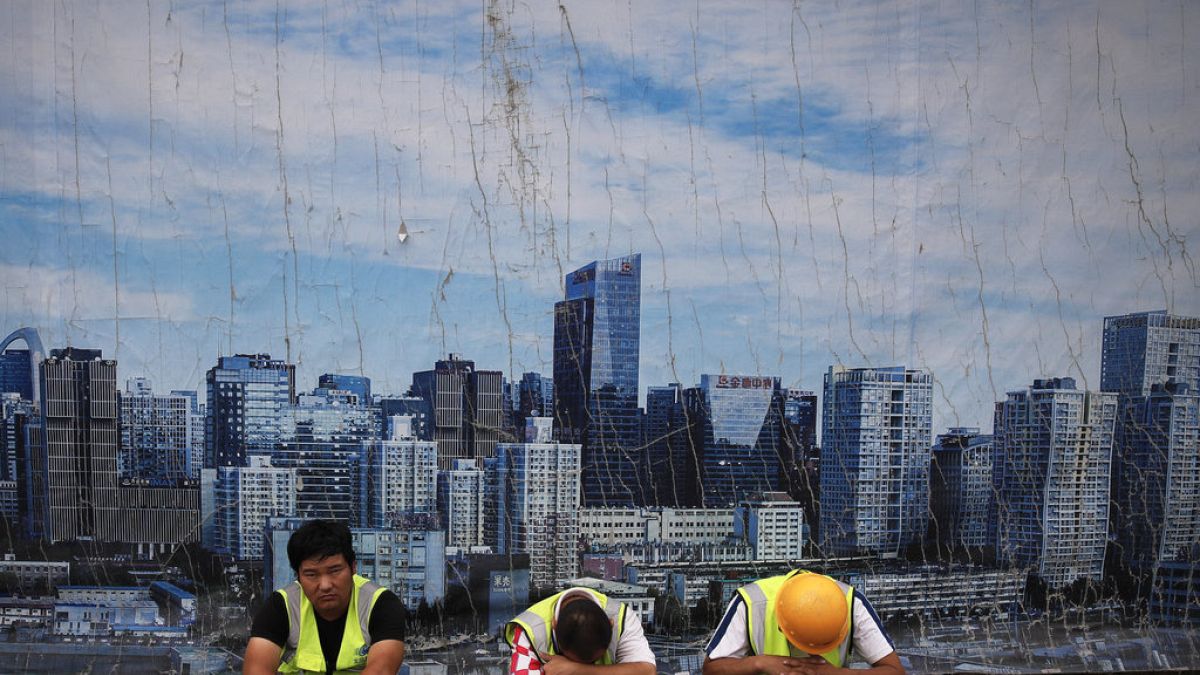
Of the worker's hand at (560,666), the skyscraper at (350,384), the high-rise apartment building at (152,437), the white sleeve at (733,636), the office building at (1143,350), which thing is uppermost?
the office building at (1143,350)

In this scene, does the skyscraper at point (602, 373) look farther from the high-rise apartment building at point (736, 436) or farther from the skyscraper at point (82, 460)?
the skyscraper at point (82, 460)

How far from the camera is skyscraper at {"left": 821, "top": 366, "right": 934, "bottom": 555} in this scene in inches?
156

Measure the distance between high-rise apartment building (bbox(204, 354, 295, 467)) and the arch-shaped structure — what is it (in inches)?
21.1

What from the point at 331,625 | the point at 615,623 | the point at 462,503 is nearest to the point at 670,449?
the point at 462,503

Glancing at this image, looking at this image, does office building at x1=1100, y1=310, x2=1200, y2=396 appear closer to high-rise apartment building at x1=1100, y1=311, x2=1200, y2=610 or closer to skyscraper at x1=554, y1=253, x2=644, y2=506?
high-rise apartment building at x1=1100, y1=311, x2=1200, y2=610

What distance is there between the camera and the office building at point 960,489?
405 cm

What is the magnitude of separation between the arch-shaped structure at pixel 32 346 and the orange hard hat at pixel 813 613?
255 cm

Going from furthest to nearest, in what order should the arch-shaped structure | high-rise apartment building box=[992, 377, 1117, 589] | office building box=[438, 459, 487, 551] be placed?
high-rise apartment building box=[992, 377, 1117, 589]
office building box=[438, 459, 487, 551]
the arch-shaped structure

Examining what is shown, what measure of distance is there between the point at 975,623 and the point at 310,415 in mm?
2677

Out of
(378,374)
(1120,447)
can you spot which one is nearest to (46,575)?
(378,374)

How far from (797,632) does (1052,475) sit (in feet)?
7.38

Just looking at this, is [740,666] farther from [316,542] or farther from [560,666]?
[316,542]

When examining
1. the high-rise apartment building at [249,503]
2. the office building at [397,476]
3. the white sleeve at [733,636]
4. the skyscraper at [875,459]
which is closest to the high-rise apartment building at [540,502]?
the office building at [397,476]

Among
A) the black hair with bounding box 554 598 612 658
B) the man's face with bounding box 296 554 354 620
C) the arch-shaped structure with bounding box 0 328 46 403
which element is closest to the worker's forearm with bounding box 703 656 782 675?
the black hair with bounding box 554 598 612 658
